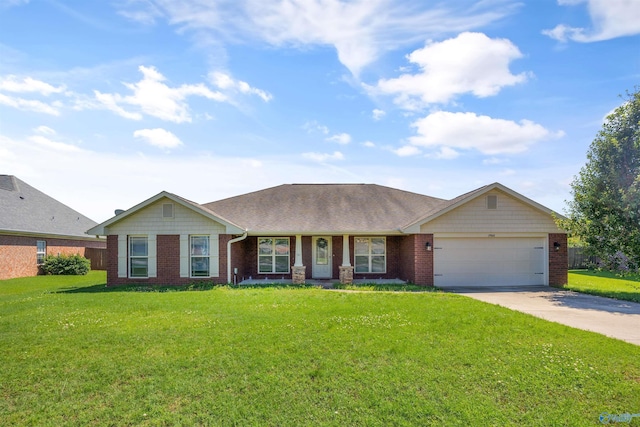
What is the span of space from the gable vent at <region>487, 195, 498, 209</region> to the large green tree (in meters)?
2.76

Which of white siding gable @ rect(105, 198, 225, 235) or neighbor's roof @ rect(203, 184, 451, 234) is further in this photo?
neighbor's roof @ rect(203, 184, 451, 234)

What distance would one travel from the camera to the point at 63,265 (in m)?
22.9

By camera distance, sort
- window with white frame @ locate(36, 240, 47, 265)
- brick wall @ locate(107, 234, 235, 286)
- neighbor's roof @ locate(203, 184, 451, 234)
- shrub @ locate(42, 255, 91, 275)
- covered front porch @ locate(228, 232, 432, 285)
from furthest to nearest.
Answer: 1. shrub @ locate(42, 255, 91, 275)
2. window with white frame @ locate(36, 240, 47, 265)
3. covered front porch @ locate(228, 232, 432, 285)
4. neighbor's roof @ locate(203, 184, 451, 234)
5. brick wall @ locate(107, 234, 235, 286)

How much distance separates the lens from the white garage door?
15.2 m

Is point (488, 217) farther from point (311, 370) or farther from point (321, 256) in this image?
point (311, 370)

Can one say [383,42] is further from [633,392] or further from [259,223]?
[633,392]

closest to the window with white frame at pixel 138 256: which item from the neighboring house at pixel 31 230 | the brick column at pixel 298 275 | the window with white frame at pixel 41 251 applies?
the brick column at pixel 298 275

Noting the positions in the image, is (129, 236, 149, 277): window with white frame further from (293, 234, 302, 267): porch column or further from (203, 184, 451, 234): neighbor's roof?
(293, 234, 302, 267): porch column

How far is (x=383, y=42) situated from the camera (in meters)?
11.3

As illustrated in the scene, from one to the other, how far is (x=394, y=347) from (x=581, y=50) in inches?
446

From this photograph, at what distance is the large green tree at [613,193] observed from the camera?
473 inches

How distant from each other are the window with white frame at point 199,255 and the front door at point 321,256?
5.03 meters

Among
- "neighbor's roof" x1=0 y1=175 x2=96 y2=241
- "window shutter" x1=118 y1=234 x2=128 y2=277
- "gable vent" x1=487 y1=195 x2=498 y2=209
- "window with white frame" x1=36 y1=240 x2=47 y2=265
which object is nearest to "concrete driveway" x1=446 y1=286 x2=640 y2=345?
"gable vent" x1=487 y1=195 x2=498 y2=209

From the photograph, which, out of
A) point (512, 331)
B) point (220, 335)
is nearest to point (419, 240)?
point (512, 331)
